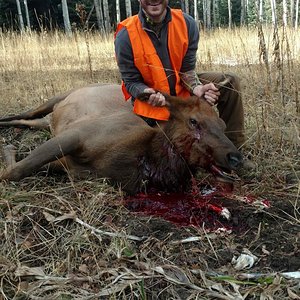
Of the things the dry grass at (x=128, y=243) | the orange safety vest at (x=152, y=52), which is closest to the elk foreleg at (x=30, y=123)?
the dry grass at (x=128, y=243)

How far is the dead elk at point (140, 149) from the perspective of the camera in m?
3.90

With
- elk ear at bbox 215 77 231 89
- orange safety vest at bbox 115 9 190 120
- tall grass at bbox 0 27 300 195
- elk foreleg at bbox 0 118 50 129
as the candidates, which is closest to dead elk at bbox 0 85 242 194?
orange safety vest at bbox 115 9 190 120

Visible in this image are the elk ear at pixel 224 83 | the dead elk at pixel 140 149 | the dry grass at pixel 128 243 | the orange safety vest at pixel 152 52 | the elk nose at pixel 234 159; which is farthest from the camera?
the elk ear at pixel 224 83

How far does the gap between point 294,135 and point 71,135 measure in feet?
6.53

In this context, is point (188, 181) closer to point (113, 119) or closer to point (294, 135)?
point (113, 119)

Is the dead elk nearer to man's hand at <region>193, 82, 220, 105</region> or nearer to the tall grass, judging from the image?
man's hand at <region>193, 82, 220, 105</region>

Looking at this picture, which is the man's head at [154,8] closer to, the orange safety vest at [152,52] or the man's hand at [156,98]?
the orange safety vest at [152,52]

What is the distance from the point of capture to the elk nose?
365 cm

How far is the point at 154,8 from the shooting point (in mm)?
4234

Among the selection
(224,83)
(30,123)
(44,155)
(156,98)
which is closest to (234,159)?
(156,98)

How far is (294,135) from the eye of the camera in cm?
466

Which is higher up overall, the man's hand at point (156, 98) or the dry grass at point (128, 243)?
the man's hand at point (156, 98)

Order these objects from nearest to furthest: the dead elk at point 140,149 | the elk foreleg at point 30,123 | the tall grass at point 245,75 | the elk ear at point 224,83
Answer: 1. the dead elk at point 140,149
2. the elk ear at point 224,83
3. the tall grass at point 245,75
4. the elk foreleg at point 30,123

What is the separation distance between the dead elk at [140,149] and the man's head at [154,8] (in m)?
0.74
